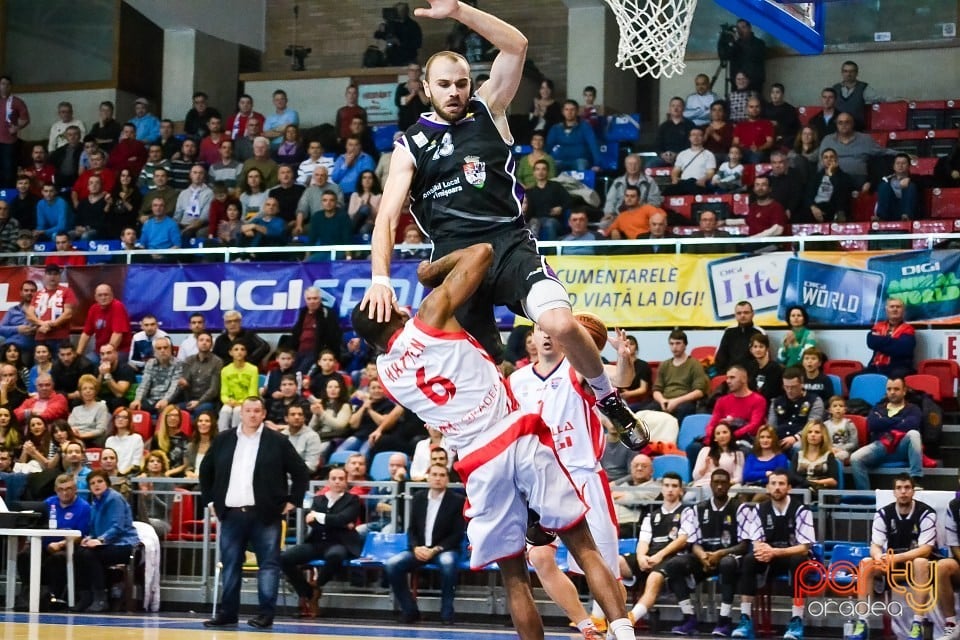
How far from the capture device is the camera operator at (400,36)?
2566 centimetres

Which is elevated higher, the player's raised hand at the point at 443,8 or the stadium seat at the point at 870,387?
the player's raised hand at the point at 443,8

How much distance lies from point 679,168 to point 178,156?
312 inches

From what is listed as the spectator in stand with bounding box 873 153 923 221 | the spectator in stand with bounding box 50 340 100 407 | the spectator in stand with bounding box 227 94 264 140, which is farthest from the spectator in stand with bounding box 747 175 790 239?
the spectator in stand with bounding box 50 340 100 407

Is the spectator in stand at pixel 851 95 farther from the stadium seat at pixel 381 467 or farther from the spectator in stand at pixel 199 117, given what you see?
the spectator in stand at pixel 199 117

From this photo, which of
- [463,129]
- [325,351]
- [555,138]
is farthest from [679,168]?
[463,129]

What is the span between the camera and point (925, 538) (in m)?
12.7

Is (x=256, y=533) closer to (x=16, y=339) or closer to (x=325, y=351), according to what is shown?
(x=325, y=351)

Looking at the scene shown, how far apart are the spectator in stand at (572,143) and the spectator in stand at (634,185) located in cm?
157

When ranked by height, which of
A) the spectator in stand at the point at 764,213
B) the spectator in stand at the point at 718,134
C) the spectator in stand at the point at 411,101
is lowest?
the spectator in stand at the point at 764,213

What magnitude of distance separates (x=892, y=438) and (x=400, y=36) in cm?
1401

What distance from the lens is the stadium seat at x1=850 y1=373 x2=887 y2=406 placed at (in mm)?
15703

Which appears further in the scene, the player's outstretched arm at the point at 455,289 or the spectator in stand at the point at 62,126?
the spectator in stand at the point at 62,126

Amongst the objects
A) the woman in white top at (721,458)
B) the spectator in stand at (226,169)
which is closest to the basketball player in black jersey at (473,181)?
the woman in white top at (721,458)

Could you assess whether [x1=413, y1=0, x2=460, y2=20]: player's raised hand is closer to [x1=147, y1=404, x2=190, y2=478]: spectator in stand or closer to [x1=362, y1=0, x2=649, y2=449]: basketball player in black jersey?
[x1=362, y1=0, x2=649, y2=449]: basketball player in black jersey
